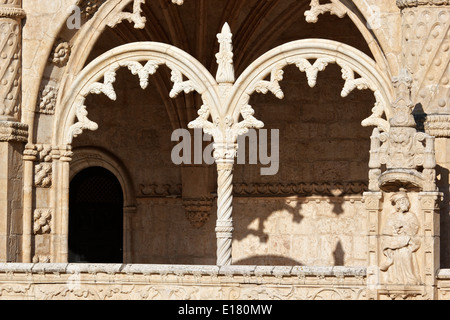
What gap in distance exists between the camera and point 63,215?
1933 cm

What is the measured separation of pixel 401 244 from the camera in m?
15.6

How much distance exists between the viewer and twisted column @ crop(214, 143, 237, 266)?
17719 millimetres

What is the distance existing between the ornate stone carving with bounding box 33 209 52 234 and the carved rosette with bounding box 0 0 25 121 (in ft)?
3.90

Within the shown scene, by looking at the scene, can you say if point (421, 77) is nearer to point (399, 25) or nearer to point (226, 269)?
point (399, 25)

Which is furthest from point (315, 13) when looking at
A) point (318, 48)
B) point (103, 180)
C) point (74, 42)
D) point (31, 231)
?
point (103, 180)

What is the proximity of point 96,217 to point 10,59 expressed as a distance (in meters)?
4.40

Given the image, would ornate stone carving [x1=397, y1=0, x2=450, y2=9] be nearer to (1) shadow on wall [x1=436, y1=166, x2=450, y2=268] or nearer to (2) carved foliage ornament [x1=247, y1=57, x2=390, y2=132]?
(2) carved foliage ornament [x1=247, y1=57, x2=390, y2=132]

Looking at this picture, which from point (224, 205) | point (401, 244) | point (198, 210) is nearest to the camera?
point (401, 244)

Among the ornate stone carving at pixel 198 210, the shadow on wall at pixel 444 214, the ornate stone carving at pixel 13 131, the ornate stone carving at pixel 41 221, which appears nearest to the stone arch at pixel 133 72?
the ornate stone carving at pixel 13 131

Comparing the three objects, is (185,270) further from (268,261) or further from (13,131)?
(268,261)

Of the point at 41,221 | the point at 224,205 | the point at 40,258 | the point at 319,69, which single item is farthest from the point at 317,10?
the point at 40,258

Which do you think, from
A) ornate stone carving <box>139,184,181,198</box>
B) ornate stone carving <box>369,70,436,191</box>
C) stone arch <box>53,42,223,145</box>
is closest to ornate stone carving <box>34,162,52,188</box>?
stone arch <box>53,42,223,145</box>

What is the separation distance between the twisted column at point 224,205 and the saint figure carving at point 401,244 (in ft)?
8.41

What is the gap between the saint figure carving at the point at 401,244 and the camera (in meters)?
15.5
